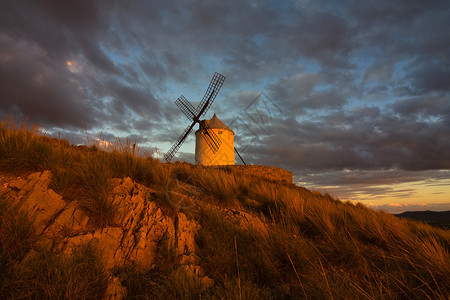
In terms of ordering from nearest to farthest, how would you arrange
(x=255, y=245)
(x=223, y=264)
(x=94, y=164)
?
(x=223, y=264)
(x=255, y=245)
(x=94, y=164)

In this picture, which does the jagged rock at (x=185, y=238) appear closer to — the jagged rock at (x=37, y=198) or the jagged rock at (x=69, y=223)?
the jagged rock at (x=69, y=223)

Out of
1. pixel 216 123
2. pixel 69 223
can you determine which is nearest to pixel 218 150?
pixel 216 123

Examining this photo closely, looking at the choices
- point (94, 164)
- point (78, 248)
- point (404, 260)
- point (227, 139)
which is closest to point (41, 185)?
point (94, 164)

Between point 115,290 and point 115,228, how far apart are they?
3.88ft

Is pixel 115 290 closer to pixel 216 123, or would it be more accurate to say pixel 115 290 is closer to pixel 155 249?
pixel 155 249

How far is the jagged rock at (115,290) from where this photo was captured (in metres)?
2.72

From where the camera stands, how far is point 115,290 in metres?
2.81

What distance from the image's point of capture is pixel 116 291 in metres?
2.80

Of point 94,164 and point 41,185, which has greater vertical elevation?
point 94,164

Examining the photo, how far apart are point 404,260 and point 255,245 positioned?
3.00 metres

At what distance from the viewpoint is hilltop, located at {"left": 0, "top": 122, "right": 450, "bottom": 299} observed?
8.92ft

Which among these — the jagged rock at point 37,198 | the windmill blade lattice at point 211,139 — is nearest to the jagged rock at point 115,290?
the jagged rock at point 37,198

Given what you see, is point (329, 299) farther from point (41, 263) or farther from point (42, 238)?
point (42, 238)

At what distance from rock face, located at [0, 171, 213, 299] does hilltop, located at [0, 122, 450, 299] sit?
16mm
